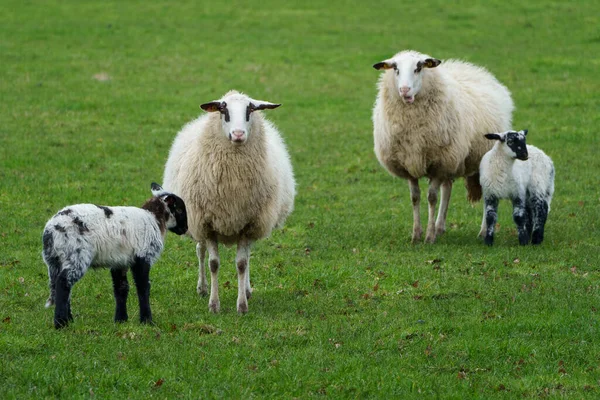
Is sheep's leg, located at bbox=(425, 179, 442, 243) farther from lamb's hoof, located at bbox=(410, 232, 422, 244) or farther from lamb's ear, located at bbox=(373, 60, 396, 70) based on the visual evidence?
lamb's ear, located at bbox=(373, 60, 396, 70)

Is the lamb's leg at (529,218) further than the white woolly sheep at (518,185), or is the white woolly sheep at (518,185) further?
the lamb's leg at (529,218)

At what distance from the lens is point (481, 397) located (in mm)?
7824

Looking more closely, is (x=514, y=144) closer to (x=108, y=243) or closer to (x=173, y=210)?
(x=173, y=210)

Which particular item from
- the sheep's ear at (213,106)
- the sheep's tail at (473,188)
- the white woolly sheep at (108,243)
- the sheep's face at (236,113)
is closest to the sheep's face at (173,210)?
the white woolly sheep at (108,243)

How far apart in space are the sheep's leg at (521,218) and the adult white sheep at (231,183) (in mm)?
4069

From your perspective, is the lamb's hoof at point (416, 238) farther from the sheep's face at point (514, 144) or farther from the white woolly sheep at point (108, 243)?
the white woolly sheep at point (108, 243)

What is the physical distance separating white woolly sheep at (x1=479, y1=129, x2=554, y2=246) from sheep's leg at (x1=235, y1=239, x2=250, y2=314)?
172 inches

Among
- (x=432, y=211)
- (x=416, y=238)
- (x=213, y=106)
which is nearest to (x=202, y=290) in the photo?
(x=213, y=106)

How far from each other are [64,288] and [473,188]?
849 cm

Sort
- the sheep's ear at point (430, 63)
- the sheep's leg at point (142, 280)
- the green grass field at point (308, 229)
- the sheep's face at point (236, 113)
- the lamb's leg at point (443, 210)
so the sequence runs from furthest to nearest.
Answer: the lamb's leg at point (443, 210) < the sheep's ear at point (430, 63) < the sheep's face at point (236, 113) < the sheep's leg at point (142, 280) < the green grass field at point (308, 229)

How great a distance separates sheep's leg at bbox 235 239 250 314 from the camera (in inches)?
414

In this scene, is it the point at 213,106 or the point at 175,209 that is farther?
the point at 213,106

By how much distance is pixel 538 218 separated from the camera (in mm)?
13562

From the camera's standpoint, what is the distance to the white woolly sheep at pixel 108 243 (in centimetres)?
899
